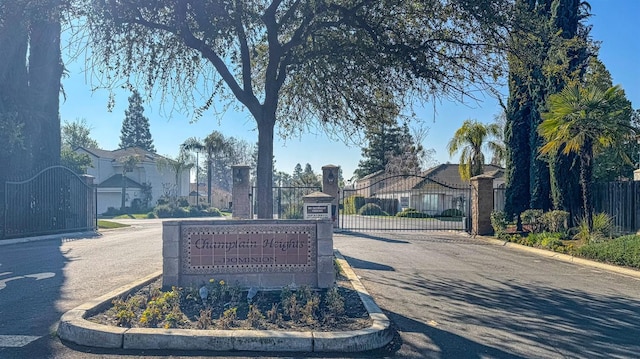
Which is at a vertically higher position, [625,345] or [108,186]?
[108,186]

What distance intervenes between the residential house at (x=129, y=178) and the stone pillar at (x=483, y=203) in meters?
39.5

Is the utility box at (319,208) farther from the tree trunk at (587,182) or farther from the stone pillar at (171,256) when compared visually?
the tree trunk at (587,182)

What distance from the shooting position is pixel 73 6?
8.72 m

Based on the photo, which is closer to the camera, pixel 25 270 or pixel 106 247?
pixel 25 270

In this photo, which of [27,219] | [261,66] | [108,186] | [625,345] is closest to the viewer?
[625,345]

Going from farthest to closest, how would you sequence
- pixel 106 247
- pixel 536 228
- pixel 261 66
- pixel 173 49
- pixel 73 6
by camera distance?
pixel 536 228, pixel 106 247, pixel 261 66, pixel 173 49, pixel 73 6

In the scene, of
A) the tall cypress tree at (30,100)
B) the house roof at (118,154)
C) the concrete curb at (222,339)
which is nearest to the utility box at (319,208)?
the concrete curb at (222,339)

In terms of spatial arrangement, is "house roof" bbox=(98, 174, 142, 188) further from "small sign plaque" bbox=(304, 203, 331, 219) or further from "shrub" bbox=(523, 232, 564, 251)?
"small sign plaque" bbox=(304, 203, 331, 219)

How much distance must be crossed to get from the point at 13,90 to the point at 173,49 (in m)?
13.8

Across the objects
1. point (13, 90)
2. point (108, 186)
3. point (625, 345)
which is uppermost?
point (13, 90)

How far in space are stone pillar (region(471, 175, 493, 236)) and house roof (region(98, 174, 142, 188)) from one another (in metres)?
41.5

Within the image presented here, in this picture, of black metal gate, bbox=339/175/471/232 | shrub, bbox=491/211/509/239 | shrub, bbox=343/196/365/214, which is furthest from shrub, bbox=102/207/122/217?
shrub, bbox=491/211/509/239

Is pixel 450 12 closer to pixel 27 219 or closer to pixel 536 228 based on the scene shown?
pixel 536 228

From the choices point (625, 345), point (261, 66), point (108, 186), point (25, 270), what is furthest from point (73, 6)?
point (108, 186)
